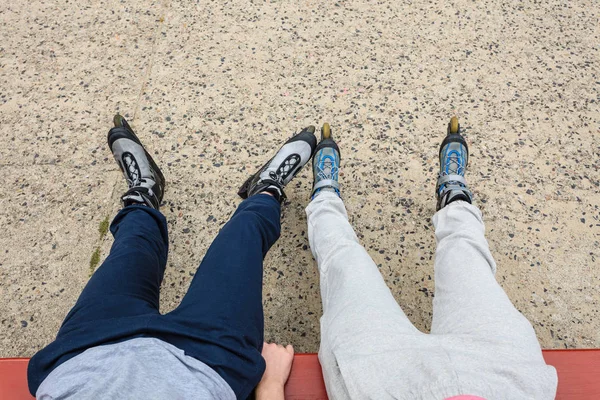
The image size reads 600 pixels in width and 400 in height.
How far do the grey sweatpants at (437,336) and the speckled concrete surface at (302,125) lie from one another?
0.47 meters

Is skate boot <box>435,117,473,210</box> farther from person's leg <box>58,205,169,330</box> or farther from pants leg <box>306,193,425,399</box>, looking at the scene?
person's leg <box>58,205,169,330</box>

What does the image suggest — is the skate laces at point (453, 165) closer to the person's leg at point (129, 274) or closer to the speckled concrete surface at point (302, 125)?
the speckled concrete surface at point (302, 125)

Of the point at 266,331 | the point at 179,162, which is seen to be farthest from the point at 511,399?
the point at 179,162

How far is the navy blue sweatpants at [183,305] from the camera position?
1.02m

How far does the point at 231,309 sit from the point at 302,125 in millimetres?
1418

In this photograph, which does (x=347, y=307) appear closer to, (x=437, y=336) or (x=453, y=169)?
(x=437, y=336)

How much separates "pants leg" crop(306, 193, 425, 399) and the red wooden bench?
94mm

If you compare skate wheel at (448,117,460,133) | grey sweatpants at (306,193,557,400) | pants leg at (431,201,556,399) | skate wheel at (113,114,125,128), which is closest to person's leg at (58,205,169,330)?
grey sweatpants at (306,193,557,400)

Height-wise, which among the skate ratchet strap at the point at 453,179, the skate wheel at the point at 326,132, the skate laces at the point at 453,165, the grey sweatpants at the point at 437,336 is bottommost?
the grey sweatpants at the point at 437,336

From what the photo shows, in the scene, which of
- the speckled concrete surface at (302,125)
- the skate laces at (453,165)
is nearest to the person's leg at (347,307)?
the speckled concrete surface at (302,125)

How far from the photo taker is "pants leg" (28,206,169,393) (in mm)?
1002

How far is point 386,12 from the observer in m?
2.87

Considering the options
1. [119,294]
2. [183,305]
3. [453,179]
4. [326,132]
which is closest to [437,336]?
[183,305]

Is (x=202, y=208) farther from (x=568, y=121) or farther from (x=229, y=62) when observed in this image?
(x=568, y=121)
